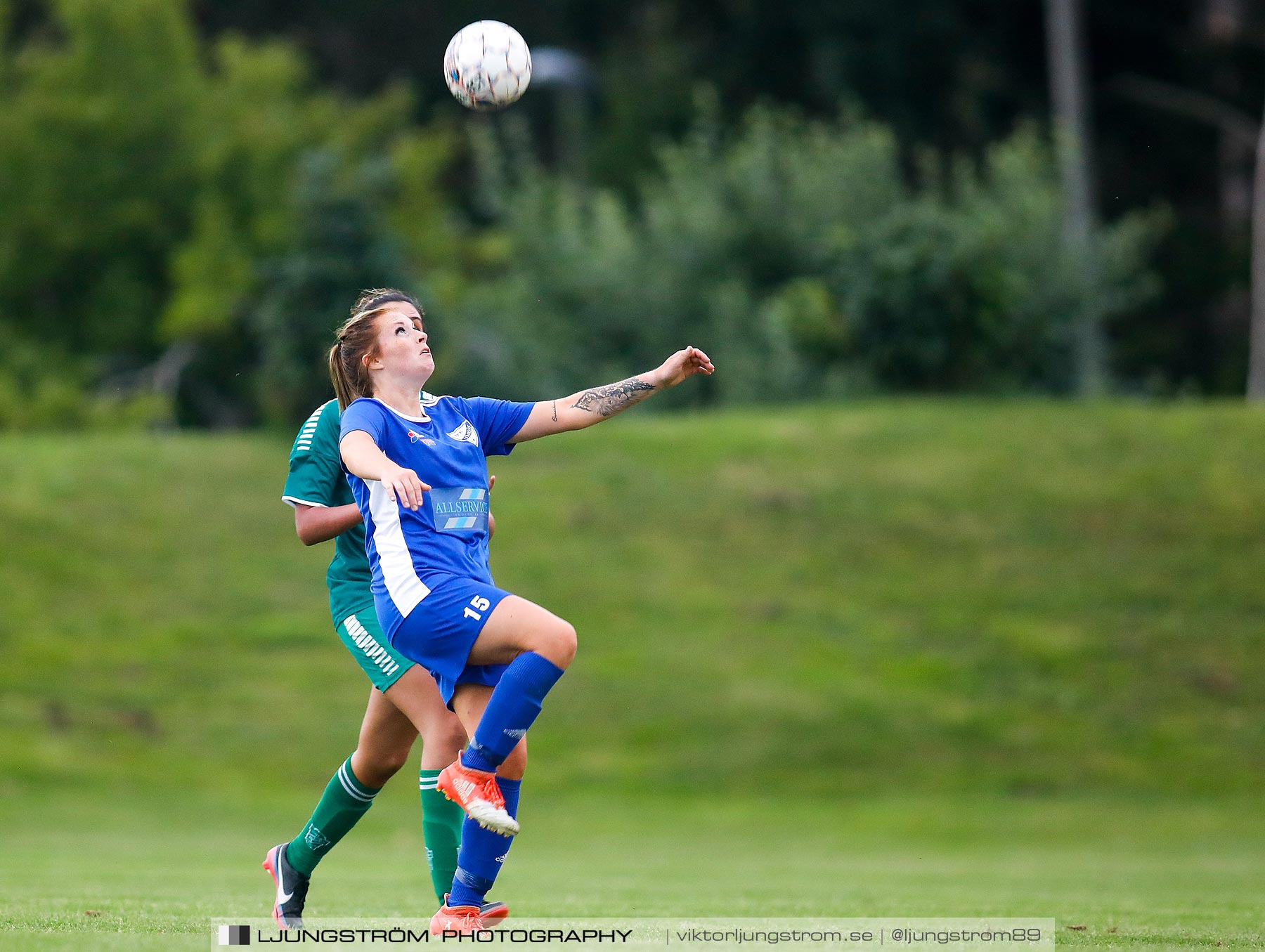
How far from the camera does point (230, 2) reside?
43.8 meters

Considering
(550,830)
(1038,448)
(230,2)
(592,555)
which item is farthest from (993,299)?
(230,2)

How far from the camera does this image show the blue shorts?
550 centimetres

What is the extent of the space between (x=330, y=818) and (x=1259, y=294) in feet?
99.4

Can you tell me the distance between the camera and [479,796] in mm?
5457

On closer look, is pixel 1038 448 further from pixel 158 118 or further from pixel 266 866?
pixel 158 118

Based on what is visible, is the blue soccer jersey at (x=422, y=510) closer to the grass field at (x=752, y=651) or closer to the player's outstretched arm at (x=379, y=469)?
the player's outstretched arm at (x=379, y=469)

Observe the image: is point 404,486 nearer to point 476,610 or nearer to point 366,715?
point 476,610

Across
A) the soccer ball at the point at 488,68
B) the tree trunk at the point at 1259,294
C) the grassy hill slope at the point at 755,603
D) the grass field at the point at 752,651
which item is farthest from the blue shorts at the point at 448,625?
the tree trunk at the point at 1259,294

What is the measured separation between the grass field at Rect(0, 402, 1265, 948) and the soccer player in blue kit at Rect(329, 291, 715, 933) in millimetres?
5118

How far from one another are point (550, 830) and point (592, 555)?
539cm

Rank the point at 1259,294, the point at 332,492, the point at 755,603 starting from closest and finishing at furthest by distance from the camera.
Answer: the point at 332,492, the point at 755,603, the point at 1259,294

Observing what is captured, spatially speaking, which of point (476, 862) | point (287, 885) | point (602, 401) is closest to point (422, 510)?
point (602, 401)

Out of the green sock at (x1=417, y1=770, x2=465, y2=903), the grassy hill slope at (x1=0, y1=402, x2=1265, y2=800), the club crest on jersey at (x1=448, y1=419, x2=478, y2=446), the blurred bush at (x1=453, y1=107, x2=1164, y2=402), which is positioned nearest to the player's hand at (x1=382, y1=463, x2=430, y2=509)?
the club crest on jersey at (x1=448, y1=419, x2=478, y2=446)

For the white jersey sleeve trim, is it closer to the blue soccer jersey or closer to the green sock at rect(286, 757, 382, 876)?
the blue soccer jersey
